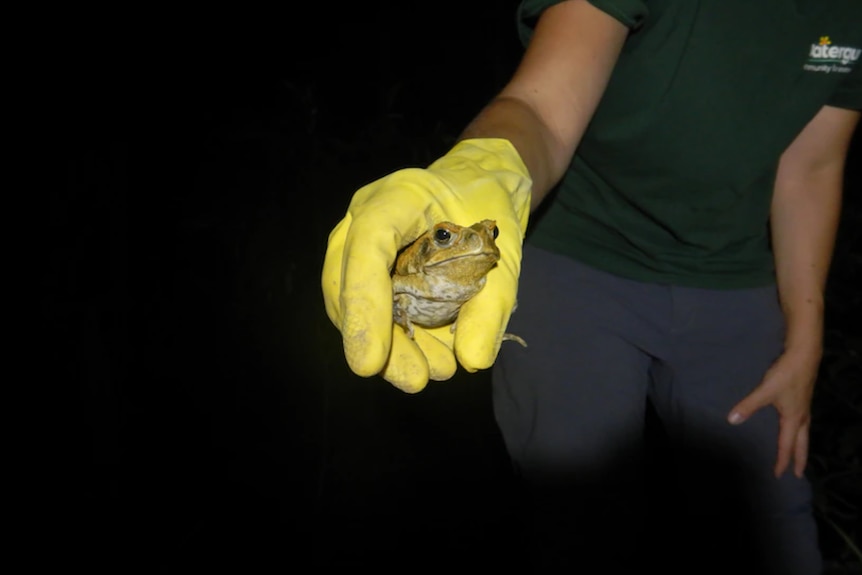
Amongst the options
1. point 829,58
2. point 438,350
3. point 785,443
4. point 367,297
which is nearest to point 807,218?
point 829,58

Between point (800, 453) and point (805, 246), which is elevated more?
point (805, 246)

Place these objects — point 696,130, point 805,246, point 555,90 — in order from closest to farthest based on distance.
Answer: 1. point 555,90
2. point 696,130
3. point 805,246

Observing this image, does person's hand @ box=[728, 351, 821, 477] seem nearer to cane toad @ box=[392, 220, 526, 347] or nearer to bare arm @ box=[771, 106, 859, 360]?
bare arm @ box=[771, 106, 859, 360]

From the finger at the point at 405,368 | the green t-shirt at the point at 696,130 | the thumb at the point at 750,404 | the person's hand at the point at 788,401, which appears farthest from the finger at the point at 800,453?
the finger at the point at 405,368

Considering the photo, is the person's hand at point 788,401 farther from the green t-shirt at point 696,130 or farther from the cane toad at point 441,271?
the cane toad at point 441,271

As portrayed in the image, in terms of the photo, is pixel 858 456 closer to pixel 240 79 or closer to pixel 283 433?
pixel 283 433

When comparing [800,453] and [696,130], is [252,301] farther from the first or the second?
[800,453]

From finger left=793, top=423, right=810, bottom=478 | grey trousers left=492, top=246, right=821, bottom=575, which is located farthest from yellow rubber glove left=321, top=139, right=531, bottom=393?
finger left=793, top=423, right=810, bottom=478
